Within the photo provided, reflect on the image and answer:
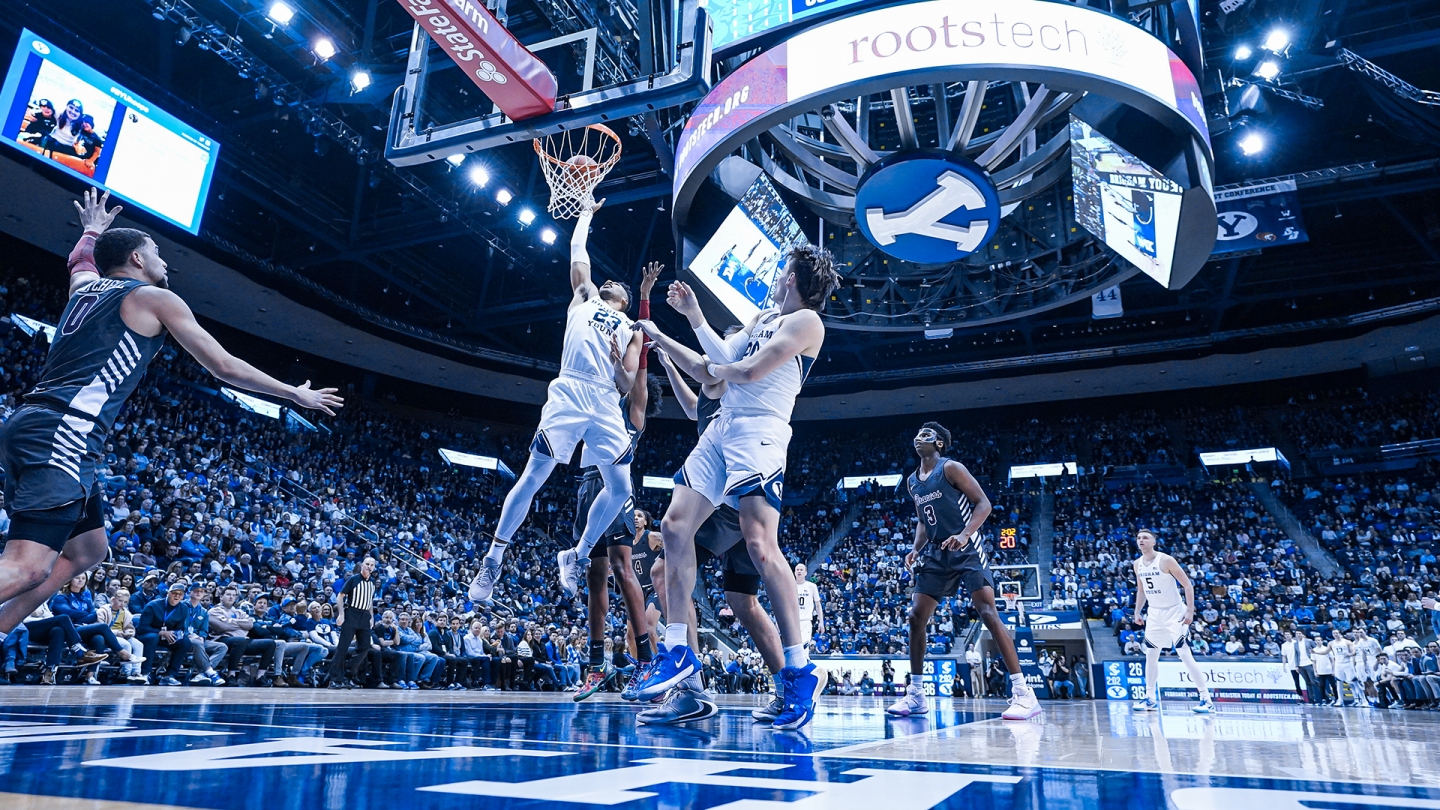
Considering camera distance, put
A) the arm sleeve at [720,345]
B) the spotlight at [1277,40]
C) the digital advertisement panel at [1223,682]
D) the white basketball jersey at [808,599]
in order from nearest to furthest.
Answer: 1. the arm sleeve at [720,345]
2. the white basketball jersey at [808,599]
3. the spotlight at [1277,40]
4. the digital advertisement panel at [1223,682]

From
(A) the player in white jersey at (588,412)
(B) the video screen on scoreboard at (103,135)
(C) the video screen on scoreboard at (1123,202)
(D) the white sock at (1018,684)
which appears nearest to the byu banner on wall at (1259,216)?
(C) the video screen on scoreboard at (1123,202)

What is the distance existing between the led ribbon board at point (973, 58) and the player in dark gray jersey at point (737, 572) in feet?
10.1

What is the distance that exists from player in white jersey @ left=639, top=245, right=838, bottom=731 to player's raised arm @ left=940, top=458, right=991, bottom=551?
211 cm

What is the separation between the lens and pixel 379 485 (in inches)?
819

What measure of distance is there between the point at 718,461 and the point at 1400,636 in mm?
15317

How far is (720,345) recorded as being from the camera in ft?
11.9

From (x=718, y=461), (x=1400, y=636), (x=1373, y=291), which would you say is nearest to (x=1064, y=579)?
(x=1400, y=636)

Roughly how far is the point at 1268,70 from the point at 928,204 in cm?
802

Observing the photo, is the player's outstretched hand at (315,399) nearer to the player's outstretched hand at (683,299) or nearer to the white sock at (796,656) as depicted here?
the player's outstretched hand at (683,299)

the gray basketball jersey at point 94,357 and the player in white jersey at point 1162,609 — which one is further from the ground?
the gray basketball jersey at point 94,357

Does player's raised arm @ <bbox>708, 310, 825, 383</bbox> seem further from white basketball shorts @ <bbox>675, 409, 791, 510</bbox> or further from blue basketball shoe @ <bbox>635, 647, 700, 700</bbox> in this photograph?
blue basketball shoe @ <bbox>635, 647, 700, 700</bbox>

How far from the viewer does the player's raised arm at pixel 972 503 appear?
523cm

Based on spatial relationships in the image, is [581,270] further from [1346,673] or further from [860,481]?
[860,481]

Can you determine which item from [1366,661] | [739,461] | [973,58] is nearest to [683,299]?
[739,461]
